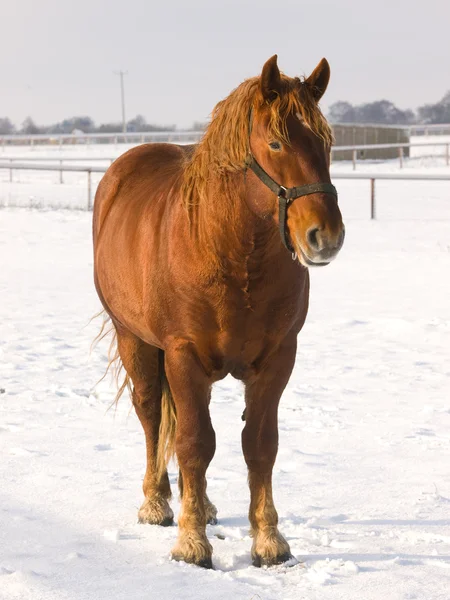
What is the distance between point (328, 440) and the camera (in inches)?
219

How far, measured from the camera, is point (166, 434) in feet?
14.8

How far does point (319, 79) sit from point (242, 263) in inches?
30.2

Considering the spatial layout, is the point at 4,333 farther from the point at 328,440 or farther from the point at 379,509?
the point at 379,509

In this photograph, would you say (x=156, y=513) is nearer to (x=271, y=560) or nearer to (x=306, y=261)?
(x=271, y=560)

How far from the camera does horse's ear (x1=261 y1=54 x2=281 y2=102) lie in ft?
10.9

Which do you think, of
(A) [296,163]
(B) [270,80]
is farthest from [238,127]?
(A) [296,163]

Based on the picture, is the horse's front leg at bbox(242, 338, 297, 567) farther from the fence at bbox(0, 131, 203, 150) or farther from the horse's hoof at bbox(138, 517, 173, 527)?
the fence at bbox(0, 131, 203, 150)

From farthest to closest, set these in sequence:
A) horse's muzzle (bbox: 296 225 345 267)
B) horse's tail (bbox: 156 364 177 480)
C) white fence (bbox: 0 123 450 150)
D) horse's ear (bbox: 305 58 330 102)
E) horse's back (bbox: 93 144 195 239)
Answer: white fence (bbox: 0 123 450 150)
horse's back (bbox: 93 144 195 239)
horse's tail (bbox: 156 364 177 480)
horse's ear (bbox: 305 58 330 102)
horse's muzzle (bbox: 296 225 345 267)

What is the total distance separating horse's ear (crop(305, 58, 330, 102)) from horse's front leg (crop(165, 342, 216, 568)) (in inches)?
43.8

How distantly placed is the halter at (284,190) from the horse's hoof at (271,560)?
127 centimetres

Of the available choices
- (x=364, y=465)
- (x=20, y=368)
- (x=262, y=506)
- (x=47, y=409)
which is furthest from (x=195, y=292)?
(x=20, y=368)

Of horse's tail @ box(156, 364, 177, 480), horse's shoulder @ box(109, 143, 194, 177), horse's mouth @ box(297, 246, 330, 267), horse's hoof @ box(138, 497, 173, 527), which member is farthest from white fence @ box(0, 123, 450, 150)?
horse's mouth @ box(297, 246, 330, 267)

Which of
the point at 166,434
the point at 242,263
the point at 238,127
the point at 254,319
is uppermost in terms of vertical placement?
the point at 238,127

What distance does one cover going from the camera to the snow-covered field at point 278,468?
11.8 ft
